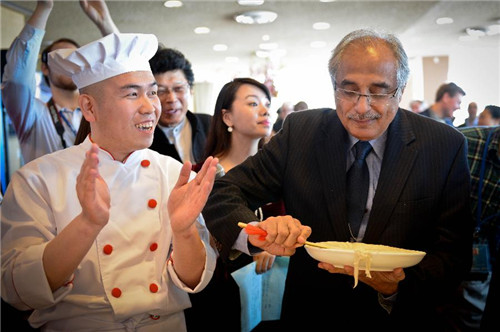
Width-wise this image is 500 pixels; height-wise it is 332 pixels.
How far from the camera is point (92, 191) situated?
41.7 inches

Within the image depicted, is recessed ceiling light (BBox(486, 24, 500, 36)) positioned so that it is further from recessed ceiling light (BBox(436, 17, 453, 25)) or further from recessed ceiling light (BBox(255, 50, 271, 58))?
recessed ceiling light (BBox(255, 50, 271, 58))

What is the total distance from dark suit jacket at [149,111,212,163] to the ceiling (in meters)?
2.39

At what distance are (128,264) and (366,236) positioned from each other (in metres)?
0.70

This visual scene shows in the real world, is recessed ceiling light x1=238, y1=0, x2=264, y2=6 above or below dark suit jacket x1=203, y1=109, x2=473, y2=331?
above

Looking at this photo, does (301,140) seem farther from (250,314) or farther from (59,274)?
(59,274)

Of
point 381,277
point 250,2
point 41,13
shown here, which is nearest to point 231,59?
point 250,2

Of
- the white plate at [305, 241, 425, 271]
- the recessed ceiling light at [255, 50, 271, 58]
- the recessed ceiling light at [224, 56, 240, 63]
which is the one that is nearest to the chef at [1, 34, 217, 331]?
the white plate at [305, 241, 425, 271]

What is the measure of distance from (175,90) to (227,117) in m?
0.33

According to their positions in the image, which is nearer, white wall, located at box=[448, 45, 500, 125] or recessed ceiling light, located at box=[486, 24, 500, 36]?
white wall, located at box=[448, 45, 500, 125]

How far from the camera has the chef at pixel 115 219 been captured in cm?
122

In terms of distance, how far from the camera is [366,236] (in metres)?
1.44

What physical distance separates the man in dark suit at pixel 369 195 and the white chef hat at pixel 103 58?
491 mm

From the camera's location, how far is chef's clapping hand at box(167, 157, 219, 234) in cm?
118

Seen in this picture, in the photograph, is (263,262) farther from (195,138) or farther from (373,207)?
(195,138)
